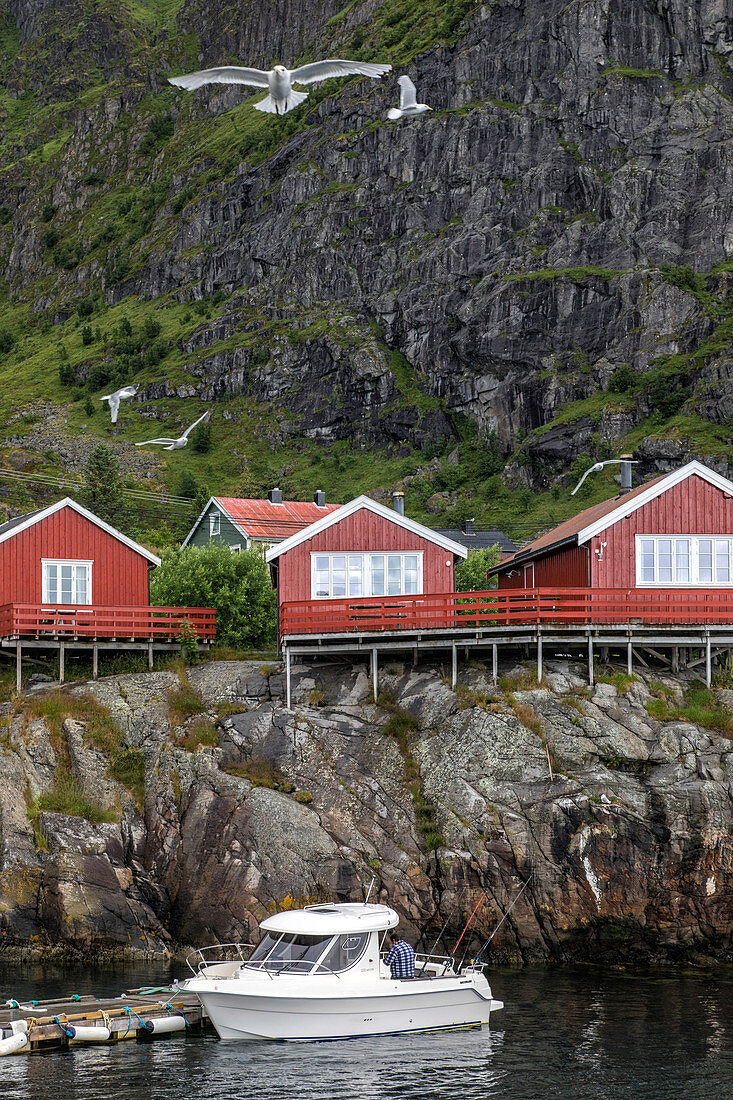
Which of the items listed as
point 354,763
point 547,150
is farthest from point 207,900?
point 547,150

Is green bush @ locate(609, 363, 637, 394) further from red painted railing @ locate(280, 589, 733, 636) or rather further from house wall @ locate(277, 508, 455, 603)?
red painted railing @ locate(280, 589, 733, 636)

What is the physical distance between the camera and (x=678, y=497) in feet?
150

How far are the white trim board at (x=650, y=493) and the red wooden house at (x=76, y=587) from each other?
15638 millimetres

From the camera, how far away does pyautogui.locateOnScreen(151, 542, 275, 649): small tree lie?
47969 mm

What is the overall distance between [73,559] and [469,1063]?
30489mm

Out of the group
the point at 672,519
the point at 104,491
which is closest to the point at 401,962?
the point at 672,519

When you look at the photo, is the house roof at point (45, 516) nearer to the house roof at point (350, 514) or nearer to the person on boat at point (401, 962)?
the house roof at point (350, 514)

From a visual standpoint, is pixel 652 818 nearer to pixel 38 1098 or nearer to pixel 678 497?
pixel 678 497

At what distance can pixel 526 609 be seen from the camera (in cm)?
4444

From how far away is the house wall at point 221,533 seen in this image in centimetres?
6356

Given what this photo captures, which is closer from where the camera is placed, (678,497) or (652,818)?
(652,818)

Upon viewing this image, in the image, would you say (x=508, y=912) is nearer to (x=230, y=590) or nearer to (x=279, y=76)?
(x=230, y=590)

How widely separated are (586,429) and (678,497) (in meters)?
86.3

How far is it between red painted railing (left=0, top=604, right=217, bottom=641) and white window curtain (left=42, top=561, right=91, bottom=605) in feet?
10.4
